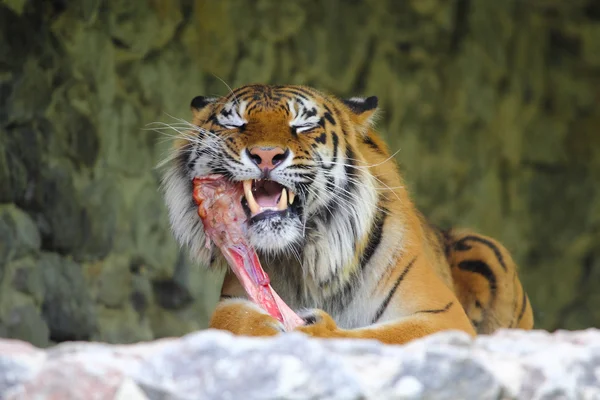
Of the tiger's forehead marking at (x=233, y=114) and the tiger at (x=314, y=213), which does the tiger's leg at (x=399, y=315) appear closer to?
the tiger at (x=314, y=213)

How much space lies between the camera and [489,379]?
1738 mm

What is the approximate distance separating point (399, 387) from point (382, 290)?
1342 mm

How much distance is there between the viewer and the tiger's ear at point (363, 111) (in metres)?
3.27

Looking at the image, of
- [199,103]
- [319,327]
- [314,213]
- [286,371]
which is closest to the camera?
[286,371]

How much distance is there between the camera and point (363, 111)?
3305 mm

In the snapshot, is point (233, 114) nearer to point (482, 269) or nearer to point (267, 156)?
point (267, 156)

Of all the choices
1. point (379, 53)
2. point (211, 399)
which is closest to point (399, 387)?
point (211, 399)

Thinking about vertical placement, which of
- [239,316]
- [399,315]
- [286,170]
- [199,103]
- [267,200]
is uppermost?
[199,103]

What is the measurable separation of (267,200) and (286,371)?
124cm

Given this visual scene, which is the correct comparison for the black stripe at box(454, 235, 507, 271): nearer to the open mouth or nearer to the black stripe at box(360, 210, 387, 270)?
the black stripe at box(360, 210, 387, 270)

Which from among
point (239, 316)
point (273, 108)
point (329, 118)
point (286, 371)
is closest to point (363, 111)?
point (329, 118)

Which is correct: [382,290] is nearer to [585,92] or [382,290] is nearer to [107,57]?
[107,57]

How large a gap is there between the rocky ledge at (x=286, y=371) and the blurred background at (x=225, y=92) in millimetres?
1793

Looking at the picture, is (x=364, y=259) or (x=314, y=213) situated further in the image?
(x=364, y=259)
